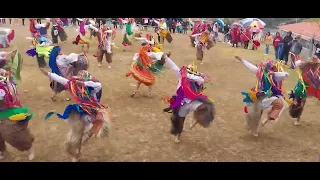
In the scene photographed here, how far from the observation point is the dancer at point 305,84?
23.8 feet

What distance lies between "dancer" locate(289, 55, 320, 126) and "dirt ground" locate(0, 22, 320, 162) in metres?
0.53

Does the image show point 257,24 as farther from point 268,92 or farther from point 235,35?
point 268,92

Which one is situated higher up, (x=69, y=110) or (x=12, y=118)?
(x=69, y=110)

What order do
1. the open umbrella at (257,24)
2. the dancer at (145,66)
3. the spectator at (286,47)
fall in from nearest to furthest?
the dancer at (145,66)
the spectator at (286,47)
the open umbrella at (257,24)

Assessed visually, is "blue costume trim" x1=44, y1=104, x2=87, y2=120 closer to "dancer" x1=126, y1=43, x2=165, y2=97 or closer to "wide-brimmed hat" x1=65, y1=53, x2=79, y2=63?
"wide-brimmed hat" x1=65, y1=53, x2=79, y2=63

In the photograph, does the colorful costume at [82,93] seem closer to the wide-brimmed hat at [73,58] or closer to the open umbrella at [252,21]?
the wide-brimmed hat at [73,58]

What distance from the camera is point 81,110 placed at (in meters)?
5.22

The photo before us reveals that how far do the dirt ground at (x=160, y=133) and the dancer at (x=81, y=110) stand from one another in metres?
0.66

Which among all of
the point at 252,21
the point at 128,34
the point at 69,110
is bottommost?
the point at 128,34

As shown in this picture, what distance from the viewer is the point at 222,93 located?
9.97m

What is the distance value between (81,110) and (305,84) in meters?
4.94

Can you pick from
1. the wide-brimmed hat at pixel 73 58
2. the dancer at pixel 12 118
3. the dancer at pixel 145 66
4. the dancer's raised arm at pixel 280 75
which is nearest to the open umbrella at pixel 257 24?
the dancer at pixel 145 66

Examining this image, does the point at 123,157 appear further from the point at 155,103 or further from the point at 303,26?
the point at 303,26

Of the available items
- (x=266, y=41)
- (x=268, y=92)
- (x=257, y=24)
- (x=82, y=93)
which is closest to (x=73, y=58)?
(x=82, y=93)
